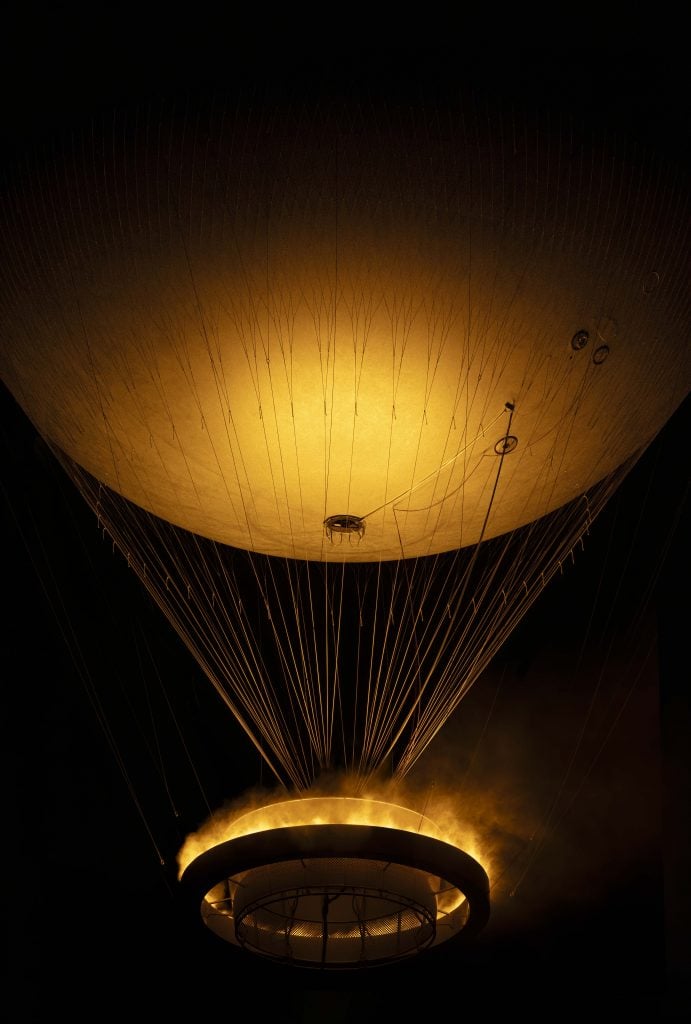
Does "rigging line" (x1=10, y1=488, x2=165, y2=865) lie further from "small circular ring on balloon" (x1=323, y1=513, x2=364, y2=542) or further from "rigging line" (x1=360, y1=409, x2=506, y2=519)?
"rigging line" (x1=360, y1=409, x2=506, y2=519)

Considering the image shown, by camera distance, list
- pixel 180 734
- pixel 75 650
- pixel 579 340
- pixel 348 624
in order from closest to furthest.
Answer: pixel 579 340
pixel 75 650
pixel 180 734
pixel 348 624

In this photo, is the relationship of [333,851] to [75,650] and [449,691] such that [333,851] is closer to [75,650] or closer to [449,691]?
[449,691]

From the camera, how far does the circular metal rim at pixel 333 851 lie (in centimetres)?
629

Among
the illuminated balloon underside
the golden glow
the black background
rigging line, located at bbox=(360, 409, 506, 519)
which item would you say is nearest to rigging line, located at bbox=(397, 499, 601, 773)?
the black background

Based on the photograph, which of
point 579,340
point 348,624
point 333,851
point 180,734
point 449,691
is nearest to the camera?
point 333,851

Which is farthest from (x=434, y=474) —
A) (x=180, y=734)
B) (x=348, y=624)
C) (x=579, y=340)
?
(x=180, y=734)

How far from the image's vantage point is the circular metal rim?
6.29m

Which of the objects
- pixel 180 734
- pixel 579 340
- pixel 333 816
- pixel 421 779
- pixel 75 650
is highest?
pixel 579 340

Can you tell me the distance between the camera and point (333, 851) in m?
6.28

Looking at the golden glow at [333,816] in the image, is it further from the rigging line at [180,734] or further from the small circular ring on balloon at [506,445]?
the rigging line at [180,734]

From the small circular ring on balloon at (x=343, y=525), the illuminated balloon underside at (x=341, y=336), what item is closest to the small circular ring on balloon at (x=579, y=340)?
the illuminated balloon underside at (x=341, y=336)

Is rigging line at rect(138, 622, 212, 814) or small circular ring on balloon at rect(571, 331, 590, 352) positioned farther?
rigging line at rect(138, 622, 212, 814)

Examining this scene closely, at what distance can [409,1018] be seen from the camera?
8570 mm

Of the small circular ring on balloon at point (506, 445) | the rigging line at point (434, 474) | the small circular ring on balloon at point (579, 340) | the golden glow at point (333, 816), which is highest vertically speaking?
the small circular ring on balloon at point (579, 340)
